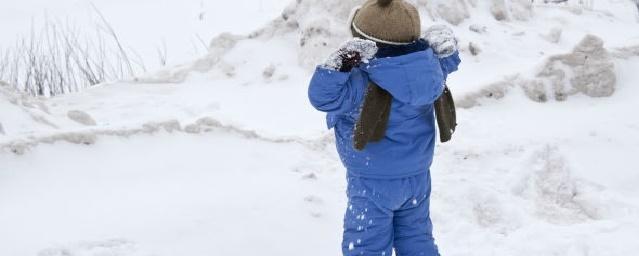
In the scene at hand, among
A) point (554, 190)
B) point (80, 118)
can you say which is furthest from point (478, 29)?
point (80, 118)

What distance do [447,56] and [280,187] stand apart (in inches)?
44.7

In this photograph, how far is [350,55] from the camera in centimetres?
207

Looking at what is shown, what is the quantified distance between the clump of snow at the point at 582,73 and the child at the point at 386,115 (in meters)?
1.96

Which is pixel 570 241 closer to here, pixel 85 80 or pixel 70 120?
pixel 70 120

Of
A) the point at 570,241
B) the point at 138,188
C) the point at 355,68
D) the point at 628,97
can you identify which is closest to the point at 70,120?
the point at 138,188

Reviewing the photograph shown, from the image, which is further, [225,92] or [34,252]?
[225,92]

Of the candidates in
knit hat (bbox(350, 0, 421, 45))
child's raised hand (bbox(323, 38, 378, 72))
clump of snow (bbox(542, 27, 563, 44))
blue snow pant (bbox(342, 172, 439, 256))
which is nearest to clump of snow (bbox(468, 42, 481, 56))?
clump of snow (bbox(542, 27, 563, 44))

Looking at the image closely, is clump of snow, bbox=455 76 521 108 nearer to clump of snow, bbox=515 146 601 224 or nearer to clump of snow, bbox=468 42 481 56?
clump of snow, bbox=515 146 601 224

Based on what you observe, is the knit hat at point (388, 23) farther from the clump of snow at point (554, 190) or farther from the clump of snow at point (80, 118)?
the clump of snow at point (80, 118)

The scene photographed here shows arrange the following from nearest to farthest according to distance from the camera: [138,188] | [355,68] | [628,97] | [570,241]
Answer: [355,68] → [570,241] → [138,188] → [628,97]

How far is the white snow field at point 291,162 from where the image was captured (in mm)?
2781

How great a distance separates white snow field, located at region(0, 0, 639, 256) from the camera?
9.12ft

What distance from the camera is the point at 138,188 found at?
120 inches

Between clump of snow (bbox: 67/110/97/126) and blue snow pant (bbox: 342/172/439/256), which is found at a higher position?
blue snow pant (bbox: 342/172/439/256)
